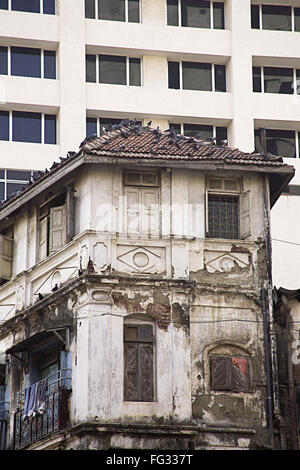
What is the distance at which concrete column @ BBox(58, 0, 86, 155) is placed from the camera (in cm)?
4644

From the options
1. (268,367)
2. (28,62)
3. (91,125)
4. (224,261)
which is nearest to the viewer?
(268,367)

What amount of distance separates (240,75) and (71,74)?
669cm

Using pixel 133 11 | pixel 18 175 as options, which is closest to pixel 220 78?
pixel 133 11

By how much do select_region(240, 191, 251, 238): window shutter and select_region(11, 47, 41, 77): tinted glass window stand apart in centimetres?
1948

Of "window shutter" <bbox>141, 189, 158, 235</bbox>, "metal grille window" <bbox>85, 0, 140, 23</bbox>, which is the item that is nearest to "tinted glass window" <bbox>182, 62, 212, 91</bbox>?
"metal grille window" <bbox>85, 0, 140, 23</bbox>

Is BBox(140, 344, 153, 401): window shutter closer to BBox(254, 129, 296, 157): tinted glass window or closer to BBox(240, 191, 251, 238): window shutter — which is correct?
BBox(240, 191, 251, 238): window shutter

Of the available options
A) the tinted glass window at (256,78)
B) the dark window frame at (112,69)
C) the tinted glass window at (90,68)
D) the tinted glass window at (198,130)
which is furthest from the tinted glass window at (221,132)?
the tinted glass window at (90,68)

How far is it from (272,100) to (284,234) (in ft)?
19.3

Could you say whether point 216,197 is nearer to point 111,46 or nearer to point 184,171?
point 184,171

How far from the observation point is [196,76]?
4844cm

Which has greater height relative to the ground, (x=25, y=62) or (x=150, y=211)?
(x=25, y=62)

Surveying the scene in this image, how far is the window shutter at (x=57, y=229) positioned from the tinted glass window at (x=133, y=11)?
20.2 metres

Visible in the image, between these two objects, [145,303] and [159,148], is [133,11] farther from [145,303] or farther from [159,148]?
[145,303]

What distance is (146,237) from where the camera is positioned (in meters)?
28.7
